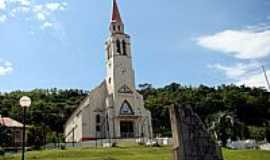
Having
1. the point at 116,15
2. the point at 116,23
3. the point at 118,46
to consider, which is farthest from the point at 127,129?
the point at 116,15

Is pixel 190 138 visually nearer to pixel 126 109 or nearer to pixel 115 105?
pixel 115 105

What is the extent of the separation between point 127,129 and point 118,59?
1169 cm

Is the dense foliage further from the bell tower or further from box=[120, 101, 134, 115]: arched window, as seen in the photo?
the bell tower

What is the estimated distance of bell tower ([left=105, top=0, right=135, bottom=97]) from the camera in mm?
57906

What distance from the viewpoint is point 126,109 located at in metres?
56.6

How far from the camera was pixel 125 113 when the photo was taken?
5584cm

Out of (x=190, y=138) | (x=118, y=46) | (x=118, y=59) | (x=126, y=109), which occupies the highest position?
(x=118, y=46)

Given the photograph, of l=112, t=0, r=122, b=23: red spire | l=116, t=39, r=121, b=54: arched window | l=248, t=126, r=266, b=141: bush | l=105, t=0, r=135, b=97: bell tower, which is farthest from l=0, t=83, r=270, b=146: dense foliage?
l=112, t=0, r=122, b=23: red spire

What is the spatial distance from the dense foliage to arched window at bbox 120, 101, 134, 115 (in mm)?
13468

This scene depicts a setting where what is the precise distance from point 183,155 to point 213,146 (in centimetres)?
112

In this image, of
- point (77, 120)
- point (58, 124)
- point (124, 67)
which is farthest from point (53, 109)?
point (124, 67)

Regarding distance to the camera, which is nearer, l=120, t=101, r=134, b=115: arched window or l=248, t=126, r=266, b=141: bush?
l=120, t=101, r=134, b=115: arched window

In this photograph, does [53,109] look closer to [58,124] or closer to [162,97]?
[58,124]

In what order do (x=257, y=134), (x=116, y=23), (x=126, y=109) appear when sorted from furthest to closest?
(x=257, y=134), (x=116, y=23), (x=126, y=109)
